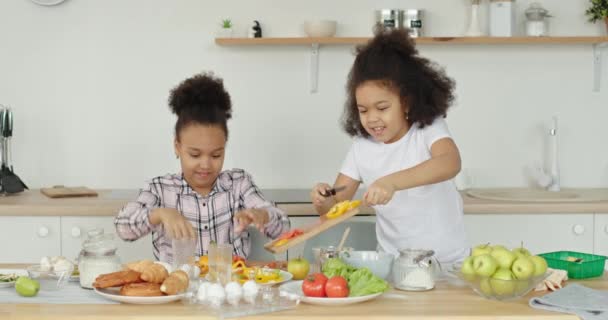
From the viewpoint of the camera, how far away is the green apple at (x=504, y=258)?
1822 millimetres

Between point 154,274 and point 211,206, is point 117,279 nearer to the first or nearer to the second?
point 154,274

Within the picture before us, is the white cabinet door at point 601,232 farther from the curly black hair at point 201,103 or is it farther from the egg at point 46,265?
the egg at point 46,265

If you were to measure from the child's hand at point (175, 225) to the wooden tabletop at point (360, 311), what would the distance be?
341mm

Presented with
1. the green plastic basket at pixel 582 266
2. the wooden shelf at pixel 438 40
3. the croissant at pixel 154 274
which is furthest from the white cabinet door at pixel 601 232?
the croissant at pixel 154 274

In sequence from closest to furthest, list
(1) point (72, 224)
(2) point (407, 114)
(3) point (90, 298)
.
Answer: (3) point (90, 298) < (2) point (407, 114) < (1) point (72, 224)

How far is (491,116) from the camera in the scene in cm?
368

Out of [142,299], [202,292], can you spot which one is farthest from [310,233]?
[142,299]

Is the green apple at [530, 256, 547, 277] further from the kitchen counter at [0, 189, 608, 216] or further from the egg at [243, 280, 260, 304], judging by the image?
the kitchen counter at [0, 189, 608, 216]

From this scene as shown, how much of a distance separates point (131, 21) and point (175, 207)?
1.36m

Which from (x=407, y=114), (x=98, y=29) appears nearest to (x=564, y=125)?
(x=407, y=114)

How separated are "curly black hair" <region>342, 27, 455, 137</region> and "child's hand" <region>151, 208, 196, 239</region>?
0.63 metres

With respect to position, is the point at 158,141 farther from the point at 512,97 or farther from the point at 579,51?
the point at 579,51

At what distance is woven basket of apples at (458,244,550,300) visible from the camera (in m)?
1.79

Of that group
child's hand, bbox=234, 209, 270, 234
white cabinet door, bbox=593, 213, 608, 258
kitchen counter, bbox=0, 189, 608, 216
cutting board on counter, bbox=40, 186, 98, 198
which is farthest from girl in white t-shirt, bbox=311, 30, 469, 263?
cutting board on counter, bbox=40, 186, 98, 198
